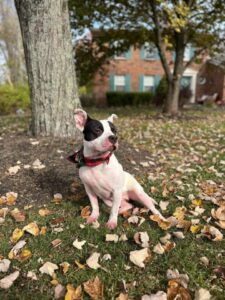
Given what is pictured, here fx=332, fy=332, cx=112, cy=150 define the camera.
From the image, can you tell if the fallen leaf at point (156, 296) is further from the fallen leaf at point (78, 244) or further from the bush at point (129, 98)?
the bush at point (129, 98)

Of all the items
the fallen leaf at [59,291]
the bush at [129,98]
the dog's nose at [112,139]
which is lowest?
the bush at [129,98]

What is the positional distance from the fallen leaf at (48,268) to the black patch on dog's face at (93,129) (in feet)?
3.75

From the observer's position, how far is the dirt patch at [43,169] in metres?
4.23

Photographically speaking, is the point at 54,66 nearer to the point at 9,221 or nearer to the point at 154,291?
the point at 9,221

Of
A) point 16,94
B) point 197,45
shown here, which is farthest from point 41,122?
point 16,94

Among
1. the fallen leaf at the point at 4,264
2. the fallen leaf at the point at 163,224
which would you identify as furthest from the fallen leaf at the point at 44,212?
the fallen leaf at the point at 163,224

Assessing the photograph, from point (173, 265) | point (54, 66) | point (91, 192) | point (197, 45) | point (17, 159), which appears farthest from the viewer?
point (197, 45)

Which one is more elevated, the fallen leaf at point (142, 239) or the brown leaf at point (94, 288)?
the fallen leaf at point (142, 239)

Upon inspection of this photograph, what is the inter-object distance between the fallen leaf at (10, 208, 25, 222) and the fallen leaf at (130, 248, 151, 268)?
135 cm

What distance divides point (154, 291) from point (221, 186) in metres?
2.51

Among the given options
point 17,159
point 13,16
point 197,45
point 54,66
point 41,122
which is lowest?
point 17,159

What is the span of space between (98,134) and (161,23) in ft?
40.0

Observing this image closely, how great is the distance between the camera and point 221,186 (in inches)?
182

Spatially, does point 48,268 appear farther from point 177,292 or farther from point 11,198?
point 11,198
